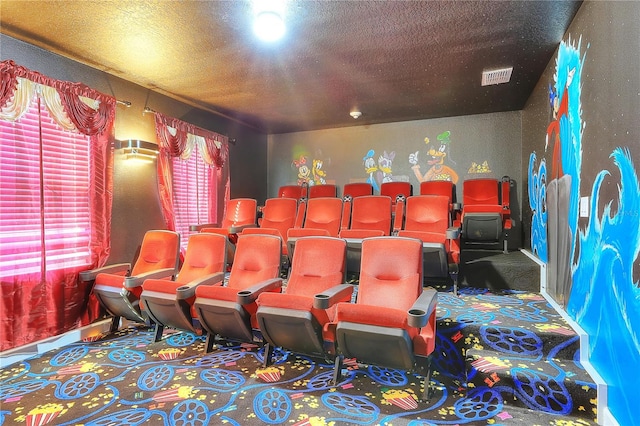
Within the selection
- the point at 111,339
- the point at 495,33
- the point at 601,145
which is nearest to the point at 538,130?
the point at 495,33

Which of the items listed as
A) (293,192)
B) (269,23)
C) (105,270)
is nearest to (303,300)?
(269,23)

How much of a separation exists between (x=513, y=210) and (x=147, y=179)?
5.49 meters

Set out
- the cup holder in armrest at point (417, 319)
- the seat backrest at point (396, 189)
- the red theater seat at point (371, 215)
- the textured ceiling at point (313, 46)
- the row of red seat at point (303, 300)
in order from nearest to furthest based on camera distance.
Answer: the cup holder in armrest at point (417, 319) < the row of red seat at point (303, 300) < the textured ceiling at point (313, 46) < the red theater seat at point (371, 215) < the seat backrest at point (396, 189)

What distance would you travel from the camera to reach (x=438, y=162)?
6.00 m

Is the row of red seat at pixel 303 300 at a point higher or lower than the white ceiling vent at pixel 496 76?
lower

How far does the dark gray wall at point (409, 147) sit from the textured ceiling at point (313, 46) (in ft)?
2.35

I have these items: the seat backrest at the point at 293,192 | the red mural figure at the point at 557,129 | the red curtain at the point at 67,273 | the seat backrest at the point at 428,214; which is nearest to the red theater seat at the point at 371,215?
the seat backrest at the point at 428,214

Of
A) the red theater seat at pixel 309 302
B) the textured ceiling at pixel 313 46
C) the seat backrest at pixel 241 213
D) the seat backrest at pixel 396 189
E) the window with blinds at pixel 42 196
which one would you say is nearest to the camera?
the red theater seat at pixel 309 302

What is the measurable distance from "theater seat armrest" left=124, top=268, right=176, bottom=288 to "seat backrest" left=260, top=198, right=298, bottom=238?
1.63 m

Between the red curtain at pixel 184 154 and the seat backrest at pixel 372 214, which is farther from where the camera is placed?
the red curtain at pixel 184 154

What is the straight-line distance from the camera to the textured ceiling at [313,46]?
2.71 meters

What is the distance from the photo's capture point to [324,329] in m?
2.42

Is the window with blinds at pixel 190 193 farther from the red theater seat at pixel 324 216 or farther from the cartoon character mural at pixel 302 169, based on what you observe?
the cartoon character mural at pixel 302 169

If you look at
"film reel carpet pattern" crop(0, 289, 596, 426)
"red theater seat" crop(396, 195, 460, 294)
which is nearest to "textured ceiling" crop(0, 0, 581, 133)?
"red theater seat" crop(396, 195, 460, 294)
